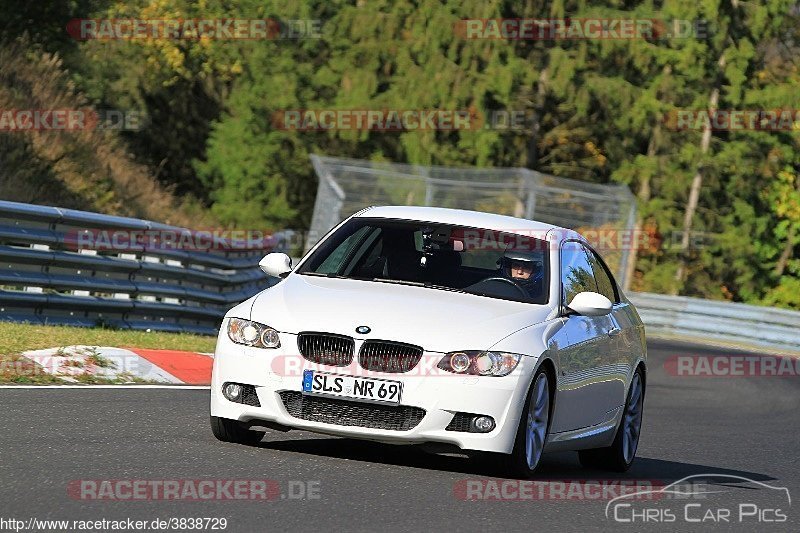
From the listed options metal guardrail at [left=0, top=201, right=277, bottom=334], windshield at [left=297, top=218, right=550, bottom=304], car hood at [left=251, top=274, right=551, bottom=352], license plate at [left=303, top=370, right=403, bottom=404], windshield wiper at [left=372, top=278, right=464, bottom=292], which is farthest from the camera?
metal guardrail at [left=0, top=201, right=277, bottom=334]

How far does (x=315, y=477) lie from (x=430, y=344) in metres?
0.97

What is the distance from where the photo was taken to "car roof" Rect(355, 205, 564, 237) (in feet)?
36.0

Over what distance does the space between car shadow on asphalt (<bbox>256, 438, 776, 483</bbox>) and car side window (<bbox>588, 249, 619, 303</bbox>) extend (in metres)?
1.20

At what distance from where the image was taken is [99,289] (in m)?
17.5

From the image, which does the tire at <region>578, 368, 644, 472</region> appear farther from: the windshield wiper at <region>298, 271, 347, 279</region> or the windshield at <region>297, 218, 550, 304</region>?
the windshield wiper at <region>298, 271, 347, 279</region>

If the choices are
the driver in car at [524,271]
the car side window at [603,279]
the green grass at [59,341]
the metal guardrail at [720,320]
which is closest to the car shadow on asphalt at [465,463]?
the driver in car at [524,271]

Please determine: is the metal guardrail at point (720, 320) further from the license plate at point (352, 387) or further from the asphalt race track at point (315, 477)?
the license plate at point (352, 387)

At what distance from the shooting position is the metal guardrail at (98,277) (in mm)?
16422

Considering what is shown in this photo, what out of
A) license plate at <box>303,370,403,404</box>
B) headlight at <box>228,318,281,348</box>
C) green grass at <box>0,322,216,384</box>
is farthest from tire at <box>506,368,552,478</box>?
green grass at <box>0,322,216,384</box>

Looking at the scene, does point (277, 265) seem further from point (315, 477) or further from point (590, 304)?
point (315, 477)

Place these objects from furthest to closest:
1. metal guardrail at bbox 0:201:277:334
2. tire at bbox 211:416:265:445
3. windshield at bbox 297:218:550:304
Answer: metal guardrail at bbox 0:201:277:334
windshield at bbox 297:218:550:304
tire at bbox 211:416:265:445

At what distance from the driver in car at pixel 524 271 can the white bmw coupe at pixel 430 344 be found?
1 centimetres

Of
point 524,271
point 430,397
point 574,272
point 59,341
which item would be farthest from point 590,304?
point 59,341

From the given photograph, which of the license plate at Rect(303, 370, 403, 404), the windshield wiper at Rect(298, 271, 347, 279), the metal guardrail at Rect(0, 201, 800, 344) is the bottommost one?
the metal guardrail at Rect(0, 201, 800, 344)
